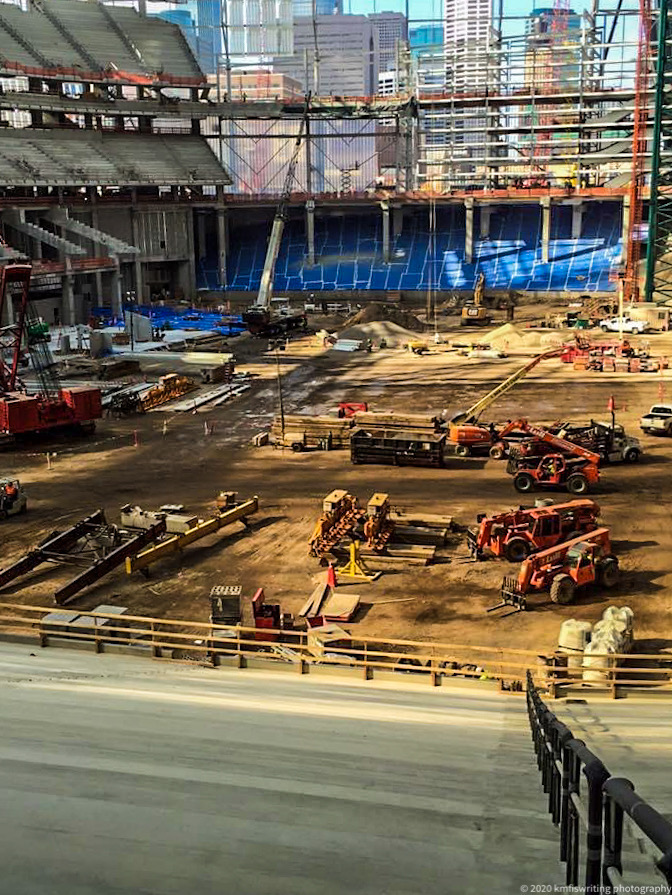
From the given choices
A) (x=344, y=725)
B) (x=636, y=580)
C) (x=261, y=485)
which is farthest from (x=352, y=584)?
(x=344, y=725)

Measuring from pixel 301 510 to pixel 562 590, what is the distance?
10.8 metres

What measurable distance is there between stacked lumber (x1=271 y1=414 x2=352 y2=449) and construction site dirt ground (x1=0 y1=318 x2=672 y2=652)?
0.83 metres

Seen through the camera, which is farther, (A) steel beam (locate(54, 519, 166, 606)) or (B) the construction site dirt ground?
(A) steel beam (locate(54, 519, 166, 606))

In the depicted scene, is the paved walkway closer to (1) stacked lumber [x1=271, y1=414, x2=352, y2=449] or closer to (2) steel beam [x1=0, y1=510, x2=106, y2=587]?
(2) steel beam [x1=0, y1=510, x2=106, y2=587]

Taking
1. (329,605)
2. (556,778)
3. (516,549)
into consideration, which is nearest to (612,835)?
(556,778)

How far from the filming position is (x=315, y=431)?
4162 cm

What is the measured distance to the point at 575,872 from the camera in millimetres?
6434

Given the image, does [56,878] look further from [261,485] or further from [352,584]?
[261,485]

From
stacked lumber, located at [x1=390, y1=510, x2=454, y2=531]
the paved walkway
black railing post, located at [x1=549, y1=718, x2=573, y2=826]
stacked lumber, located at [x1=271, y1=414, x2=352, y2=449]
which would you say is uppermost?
black railing post, located at [x1=549, y1=718, x2=573, y2=826]

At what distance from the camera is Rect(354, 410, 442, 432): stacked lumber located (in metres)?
39.2

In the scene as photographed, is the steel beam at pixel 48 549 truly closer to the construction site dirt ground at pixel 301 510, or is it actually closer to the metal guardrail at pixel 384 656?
the construction site dirt ground at pixel 301 510

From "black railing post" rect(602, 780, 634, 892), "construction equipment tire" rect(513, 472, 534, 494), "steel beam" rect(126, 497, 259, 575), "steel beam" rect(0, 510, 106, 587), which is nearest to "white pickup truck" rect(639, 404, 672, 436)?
"construction equipment tire" rect(513, 472, 534, 494)

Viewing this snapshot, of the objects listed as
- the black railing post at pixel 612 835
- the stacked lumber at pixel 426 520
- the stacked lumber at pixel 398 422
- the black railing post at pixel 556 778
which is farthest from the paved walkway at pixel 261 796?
the stacked lumber at pixel 398 422

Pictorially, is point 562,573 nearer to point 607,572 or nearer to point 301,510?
point 607,572
